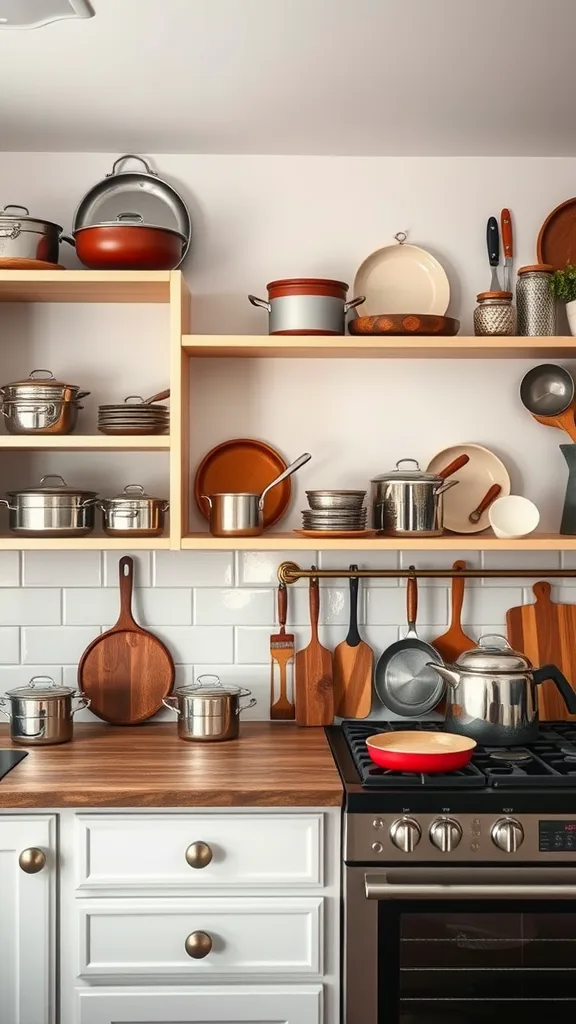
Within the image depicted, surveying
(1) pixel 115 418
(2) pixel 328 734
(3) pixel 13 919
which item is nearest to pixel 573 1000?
(2) pixel 328 734

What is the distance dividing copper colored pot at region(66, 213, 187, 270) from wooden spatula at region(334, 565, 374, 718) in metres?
1.05

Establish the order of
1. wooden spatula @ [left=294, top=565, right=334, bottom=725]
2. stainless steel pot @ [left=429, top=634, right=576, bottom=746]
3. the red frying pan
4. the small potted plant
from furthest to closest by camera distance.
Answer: wooden spatula @ [left=294, top=565, right=334, bottom=725] → the small potted plant → stainless steel pot @ [left=429, top=634, right=576, bottom=746] → the red frying pan

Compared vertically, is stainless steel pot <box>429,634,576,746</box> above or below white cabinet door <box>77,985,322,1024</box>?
above

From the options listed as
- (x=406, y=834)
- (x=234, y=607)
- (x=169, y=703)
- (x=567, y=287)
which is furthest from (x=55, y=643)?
(x=567, y=287)

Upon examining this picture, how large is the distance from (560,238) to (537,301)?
312 millimetres

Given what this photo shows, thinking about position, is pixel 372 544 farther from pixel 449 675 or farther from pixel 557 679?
pixel 557 679

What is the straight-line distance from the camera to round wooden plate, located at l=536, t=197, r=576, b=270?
9.34 ft

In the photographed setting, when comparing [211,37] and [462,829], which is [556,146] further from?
[462,829]

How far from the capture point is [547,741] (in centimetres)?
258

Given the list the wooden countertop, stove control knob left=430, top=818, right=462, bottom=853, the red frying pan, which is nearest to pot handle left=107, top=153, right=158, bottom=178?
the wooden countertop

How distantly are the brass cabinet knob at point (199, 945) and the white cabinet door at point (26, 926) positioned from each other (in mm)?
310

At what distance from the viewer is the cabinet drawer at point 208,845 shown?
86.4 inches

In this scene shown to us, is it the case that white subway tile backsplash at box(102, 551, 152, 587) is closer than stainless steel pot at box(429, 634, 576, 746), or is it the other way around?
stainless steel pot at box(429, 634, 576, 746)

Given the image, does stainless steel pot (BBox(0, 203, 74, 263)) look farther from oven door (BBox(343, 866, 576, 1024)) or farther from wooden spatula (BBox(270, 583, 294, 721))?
oven door (BBox(343, 866, 576, 1024))
